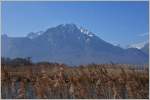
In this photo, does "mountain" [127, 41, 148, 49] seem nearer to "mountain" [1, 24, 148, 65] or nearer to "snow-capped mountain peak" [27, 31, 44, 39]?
"mountain" [1, 24, 148, 65]

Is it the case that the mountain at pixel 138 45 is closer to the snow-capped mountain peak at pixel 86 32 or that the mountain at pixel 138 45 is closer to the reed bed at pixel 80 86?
the reed bed at pixel 80 86

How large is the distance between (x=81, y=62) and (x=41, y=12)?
619 mm

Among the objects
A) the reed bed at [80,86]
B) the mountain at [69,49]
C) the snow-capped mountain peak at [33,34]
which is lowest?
the reed bed at [80,86]

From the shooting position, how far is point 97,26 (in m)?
200

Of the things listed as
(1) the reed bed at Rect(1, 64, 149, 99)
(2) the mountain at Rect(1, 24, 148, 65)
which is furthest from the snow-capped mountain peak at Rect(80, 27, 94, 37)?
(1) the reed bed at Rect(1, 64, 149, 99)

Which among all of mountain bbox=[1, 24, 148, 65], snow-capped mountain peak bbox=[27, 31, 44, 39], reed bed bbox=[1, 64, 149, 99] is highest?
snow-capped mountain peak bbox=[27, 31, 44, 39]

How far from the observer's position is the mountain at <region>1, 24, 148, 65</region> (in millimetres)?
199750

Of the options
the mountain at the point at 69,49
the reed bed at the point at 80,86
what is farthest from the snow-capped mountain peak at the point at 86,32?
the reed bed at the point at 80,86

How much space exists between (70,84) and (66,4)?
0.78m

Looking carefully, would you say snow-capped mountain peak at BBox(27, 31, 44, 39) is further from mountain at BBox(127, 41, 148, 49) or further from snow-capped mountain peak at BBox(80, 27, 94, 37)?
mountain at BBox(127, 41, 148, 49)

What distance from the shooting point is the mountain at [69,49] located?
655 feet

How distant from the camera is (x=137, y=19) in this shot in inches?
7864

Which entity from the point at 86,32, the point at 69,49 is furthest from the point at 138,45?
the point at 69,49

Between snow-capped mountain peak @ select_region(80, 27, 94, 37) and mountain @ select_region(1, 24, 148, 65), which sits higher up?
snow-capped mountain peak @ select_region(80, 27, 94, 37)
